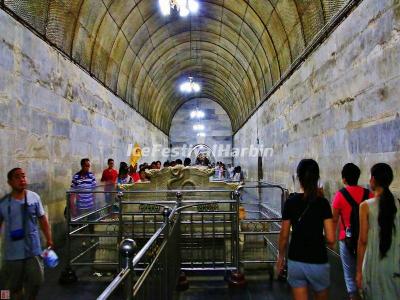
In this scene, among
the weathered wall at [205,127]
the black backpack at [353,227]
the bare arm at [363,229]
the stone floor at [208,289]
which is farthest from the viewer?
the weathered wall at [205,127]

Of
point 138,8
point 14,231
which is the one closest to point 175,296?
point 14,231

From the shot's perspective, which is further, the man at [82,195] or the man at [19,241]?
the man at [82,195]

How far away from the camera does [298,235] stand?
339 centimetres

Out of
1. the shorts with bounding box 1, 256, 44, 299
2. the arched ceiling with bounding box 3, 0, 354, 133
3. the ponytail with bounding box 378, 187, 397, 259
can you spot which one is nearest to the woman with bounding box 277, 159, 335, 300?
the ponytail with bounding box 378, 187, 397, 259

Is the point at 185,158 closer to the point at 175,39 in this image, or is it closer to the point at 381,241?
the point at 175,39

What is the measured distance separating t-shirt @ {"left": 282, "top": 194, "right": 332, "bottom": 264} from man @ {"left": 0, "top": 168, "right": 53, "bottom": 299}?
→ 2.71m

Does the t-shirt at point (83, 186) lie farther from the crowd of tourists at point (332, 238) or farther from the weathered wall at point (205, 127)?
the weathered wall at point (205, 127)

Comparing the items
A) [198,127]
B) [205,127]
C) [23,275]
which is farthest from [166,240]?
[205,127]

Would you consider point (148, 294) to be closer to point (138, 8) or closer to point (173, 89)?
point (138, 8)

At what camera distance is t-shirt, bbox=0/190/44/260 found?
4066mm

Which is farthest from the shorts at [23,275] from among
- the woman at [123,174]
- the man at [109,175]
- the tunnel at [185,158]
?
the man at [109,175]

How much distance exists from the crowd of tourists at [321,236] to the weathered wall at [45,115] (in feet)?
7.21

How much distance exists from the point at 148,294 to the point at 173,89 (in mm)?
23462

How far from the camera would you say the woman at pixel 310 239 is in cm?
334
